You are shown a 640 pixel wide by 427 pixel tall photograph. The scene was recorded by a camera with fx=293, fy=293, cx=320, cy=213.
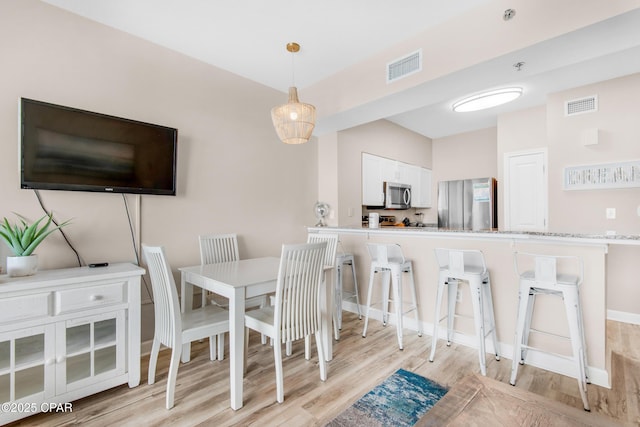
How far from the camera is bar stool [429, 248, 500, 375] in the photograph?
2.32 meters

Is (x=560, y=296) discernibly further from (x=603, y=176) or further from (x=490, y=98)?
(x=490, y=98)

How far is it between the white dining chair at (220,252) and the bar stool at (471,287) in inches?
67.7

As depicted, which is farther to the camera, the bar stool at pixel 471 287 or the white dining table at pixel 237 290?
the bar stool at pixel 471 287

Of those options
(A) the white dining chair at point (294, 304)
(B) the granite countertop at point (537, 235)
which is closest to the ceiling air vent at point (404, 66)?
(B) the granite countertop at point (537, 235)

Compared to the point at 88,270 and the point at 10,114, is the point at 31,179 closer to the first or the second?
the point at 10,114

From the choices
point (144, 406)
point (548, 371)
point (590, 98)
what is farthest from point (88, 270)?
point (590, 98)

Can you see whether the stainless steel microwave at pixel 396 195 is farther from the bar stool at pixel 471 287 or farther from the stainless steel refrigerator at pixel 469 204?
the bar stool at pixel 471 287

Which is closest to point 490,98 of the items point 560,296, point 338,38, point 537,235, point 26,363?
point 537,235

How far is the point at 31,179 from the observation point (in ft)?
6.91

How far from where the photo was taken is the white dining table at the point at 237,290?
1.89m

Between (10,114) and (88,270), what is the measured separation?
1253mm

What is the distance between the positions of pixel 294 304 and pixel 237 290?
0.41 metres

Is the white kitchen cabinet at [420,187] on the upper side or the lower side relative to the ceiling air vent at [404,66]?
lower

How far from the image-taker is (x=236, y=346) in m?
1.91
